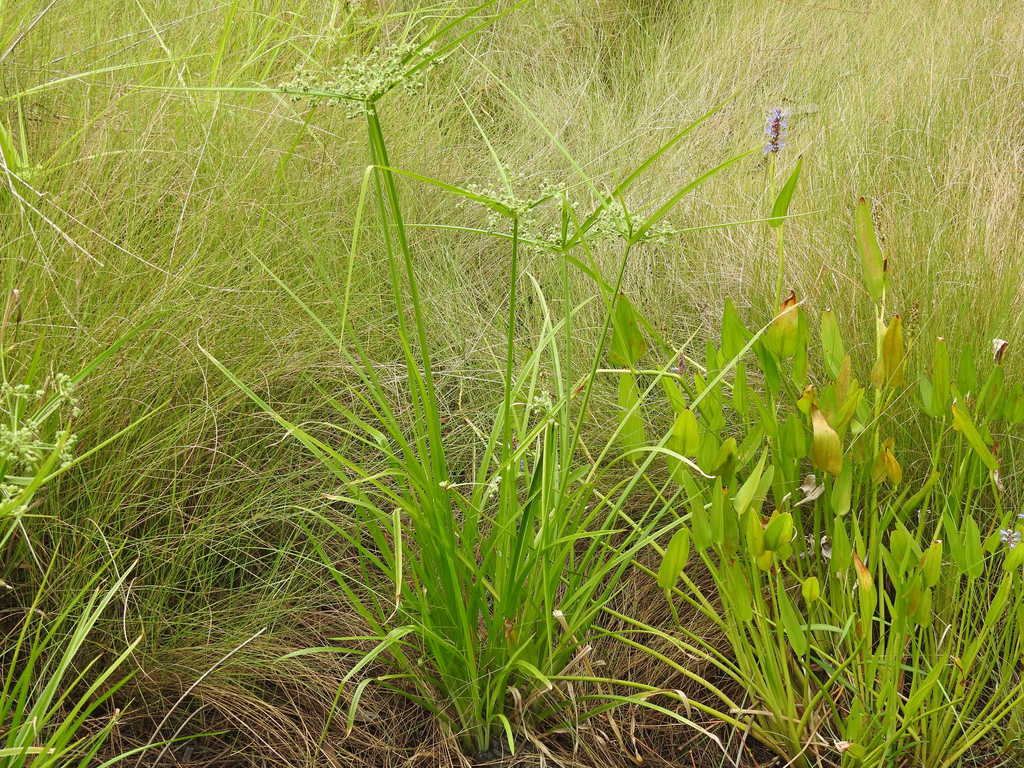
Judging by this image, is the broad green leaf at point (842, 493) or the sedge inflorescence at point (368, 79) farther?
the broad green leaf at point (842, 493)

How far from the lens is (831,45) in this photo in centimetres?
361

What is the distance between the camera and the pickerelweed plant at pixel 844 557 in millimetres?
1400

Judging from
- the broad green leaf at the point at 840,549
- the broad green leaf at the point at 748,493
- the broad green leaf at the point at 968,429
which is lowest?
the broad green leaf at the point at 840,549

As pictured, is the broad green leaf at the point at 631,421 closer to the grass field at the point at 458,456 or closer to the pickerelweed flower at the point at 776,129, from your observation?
the grass field at the point at 458,456

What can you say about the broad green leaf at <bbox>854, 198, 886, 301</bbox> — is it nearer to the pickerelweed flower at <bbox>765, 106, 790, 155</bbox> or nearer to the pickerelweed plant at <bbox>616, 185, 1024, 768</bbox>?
the pickerelweed plant at <bbox>616, 185, 1024, 768</bbox>

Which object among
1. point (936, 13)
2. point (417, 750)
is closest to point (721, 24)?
point (936, 13)

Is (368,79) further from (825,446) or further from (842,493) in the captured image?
(842,493)

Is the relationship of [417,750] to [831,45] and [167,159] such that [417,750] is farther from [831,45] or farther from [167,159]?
[831,45]

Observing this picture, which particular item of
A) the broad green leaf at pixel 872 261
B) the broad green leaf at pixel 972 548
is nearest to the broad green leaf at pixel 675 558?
the broad green leaf at pixel 972 548

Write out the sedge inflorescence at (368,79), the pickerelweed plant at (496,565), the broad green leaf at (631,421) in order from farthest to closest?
the broad green leaf at (631,421) → the pickerelweed plant at (496,565) → the sedge inflorescence at (368,79)

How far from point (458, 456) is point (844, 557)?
0.80m

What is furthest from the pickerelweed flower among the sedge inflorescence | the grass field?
the sedge inflorescence

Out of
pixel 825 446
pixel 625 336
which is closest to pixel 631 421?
pixel 625 336

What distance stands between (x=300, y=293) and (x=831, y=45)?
2.42m
